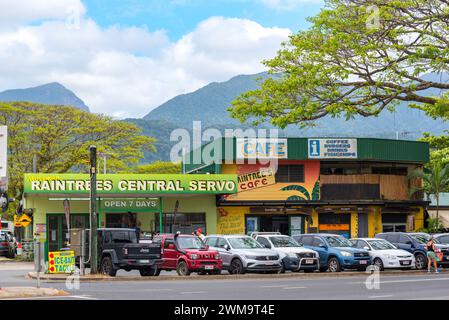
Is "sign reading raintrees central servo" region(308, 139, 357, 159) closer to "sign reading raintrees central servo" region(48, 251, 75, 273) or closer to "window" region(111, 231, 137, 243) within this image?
"window" region(111, 231, 137, 243)

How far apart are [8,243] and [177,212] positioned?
42.2ft

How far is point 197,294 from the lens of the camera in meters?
22.5

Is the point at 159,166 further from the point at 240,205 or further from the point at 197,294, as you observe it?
the point at 197,294

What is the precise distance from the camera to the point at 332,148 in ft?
184

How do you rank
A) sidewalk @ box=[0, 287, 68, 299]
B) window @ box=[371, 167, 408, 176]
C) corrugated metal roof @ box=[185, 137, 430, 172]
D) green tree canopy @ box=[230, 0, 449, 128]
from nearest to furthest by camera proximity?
sidewalk @ box=[0, 287, 68, 299] < green tree canopy @ box=[230, 0, 449, 128] < corrugated metal roof @ box=[185, 137, 430, 172] < window @ box=[371, 167, 408, 176]

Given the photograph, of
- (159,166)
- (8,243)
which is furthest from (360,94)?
(159,166)

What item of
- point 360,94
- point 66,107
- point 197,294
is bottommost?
point 197,294

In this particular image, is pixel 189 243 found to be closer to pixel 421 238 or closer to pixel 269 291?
pixel 269 291

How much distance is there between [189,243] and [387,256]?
9090 millimetres

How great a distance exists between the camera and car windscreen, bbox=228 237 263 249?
34397mm

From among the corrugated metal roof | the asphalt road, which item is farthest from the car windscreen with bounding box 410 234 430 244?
the corrugated metal roof

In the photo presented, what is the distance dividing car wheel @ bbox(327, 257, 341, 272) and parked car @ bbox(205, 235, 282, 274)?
256cm

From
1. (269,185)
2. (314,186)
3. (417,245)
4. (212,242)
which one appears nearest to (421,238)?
(417,245)
